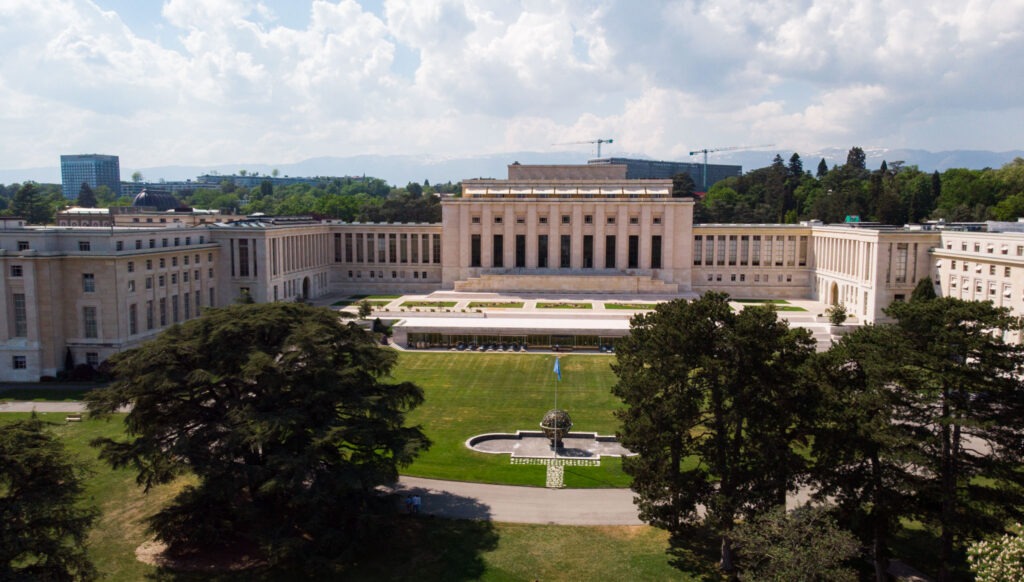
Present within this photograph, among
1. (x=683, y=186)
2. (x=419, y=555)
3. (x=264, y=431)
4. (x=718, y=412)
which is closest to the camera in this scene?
(x=264, y=431)

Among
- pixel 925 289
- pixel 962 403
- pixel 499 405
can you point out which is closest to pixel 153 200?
pixel 499 405

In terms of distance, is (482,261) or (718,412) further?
(482,261)

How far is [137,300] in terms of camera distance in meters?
58.9

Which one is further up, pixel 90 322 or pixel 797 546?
pixel 90 322

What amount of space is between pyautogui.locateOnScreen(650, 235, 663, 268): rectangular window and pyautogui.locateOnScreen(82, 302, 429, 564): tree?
7026 centimetres

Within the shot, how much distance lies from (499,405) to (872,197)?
93966 millimetres

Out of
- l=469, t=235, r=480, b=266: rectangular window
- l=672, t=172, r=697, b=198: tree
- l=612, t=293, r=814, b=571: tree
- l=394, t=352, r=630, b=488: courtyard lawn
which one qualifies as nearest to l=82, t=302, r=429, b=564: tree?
l=394, t=352, r=630, b=488: courtyard lawn

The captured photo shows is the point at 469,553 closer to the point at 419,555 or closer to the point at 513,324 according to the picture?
the point at 419,555

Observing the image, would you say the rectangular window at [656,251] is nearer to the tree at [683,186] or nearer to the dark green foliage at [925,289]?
the dark green foliage at [925,289]

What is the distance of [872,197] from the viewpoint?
390 feet

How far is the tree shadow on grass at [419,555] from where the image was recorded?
90.9 ft

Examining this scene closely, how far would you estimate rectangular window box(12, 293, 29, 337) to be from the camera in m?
54.9

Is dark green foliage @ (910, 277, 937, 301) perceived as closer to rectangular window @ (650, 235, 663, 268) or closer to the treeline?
rectangular window @ (650, 235, 663, 268)

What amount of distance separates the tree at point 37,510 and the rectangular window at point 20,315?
37051mm
